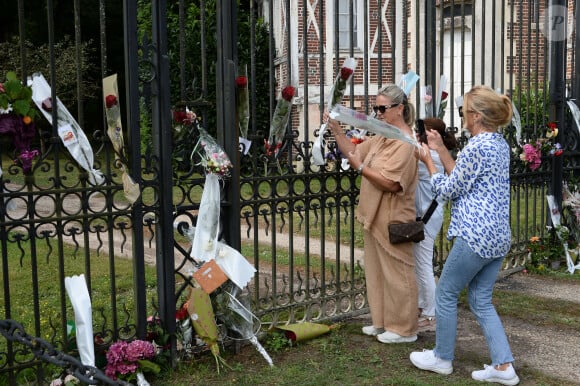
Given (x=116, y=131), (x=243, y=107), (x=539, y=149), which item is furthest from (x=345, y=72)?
(x=539, y=149)

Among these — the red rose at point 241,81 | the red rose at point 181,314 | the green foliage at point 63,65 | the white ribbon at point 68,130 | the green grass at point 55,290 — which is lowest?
the green grass at point 55,290

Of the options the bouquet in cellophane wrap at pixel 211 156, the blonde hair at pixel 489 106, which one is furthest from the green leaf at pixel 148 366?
the blonde hair at pixel 489 106

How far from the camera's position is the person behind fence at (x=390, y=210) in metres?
4.73

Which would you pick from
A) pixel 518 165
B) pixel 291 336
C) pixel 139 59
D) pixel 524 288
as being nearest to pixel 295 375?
pixel 291 336

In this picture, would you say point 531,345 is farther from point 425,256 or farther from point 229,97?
point 229,97

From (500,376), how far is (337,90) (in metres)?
2.37

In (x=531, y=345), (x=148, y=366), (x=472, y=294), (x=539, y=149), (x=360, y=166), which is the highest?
(x=360, y=166)

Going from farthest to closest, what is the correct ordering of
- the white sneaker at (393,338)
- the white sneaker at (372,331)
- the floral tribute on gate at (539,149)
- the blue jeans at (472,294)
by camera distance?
the floral tribute on gate at (539,149) < the white sneaker at (372,331) < the white sneaker at (393,338) < the blue jeans at (472,294)

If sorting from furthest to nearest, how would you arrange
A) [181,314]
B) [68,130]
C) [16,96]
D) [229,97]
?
[229,97] → [181,314] → [68,130] → [16,96]

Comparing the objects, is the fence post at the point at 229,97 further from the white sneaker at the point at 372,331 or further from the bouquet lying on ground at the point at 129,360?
the white sneaker at the point at 372,331

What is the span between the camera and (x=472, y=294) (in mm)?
4227

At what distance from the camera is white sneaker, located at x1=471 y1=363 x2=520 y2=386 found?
13.7 feet

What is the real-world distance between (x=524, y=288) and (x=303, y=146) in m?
3.16

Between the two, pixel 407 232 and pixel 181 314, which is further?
pixel 407 232
